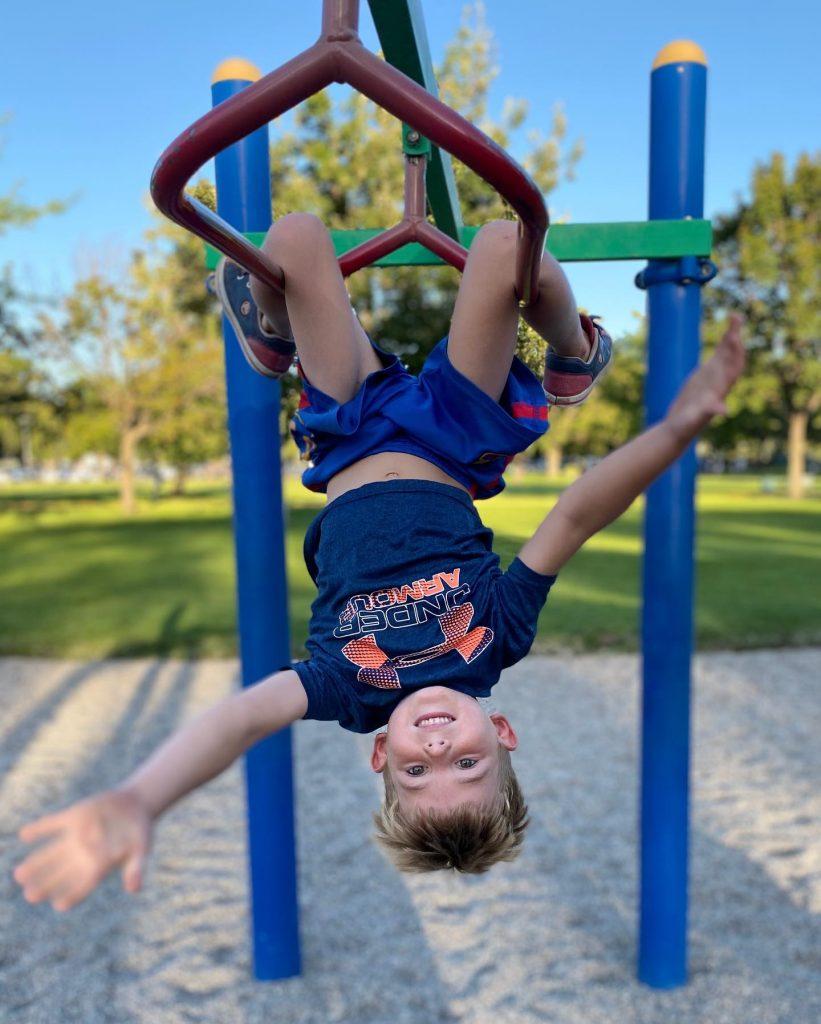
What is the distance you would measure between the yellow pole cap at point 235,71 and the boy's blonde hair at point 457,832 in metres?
2.13

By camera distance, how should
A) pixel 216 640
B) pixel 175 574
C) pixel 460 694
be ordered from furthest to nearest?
pixel 175 574 < pixel 216 640 < pixel 460 694

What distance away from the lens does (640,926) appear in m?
3.52

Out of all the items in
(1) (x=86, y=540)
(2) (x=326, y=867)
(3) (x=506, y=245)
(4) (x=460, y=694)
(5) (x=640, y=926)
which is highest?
(3) (x=506, y=245)

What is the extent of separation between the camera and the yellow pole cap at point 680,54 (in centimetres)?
291

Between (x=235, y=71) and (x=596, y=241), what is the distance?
1.30 meters

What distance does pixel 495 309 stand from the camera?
5.41ft

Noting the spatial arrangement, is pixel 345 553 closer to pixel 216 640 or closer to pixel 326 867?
pixel 326 867

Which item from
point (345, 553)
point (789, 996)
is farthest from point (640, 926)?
point (345, 553)

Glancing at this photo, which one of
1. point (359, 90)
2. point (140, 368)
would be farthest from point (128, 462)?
point (359, 90)

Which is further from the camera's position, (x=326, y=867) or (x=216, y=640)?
(x=216, y=640)

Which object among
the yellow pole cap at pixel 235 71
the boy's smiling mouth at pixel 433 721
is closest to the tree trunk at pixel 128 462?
the yellow pole cap at pixel 235 71

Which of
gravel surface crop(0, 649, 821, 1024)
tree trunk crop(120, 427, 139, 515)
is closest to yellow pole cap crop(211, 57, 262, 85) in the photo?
gravel surface crop(0, 649, 821, 1024)

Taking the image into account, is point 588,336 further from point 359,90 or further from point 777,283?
point 777,283

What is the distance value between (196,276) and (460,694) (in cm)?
353
